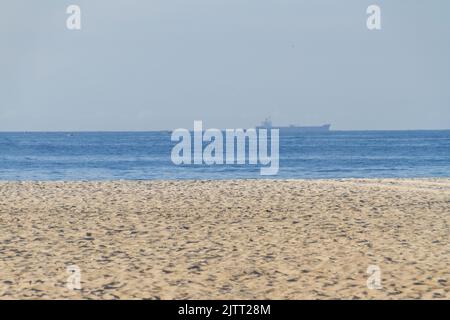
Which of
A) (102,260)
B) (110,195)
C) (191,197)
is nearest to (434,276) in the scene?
(102,260)

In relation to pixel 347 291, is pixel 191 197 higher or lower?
higher

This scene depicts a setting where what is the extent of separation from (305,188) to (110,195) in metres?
6.56

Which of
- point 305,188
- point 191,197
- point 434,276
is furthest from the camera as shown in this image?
point 305,188

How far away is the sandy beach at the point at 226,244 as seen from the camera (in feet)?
31.3

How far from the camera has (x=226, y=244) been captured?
12.8m

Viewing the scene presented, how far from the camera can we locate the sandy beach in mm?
9531

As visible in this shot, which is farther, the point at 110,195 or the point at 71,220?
the point at 110,195

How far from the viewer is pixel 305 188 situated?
23.6 m

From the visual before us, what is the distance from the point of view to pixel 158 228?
14711 millimetres
